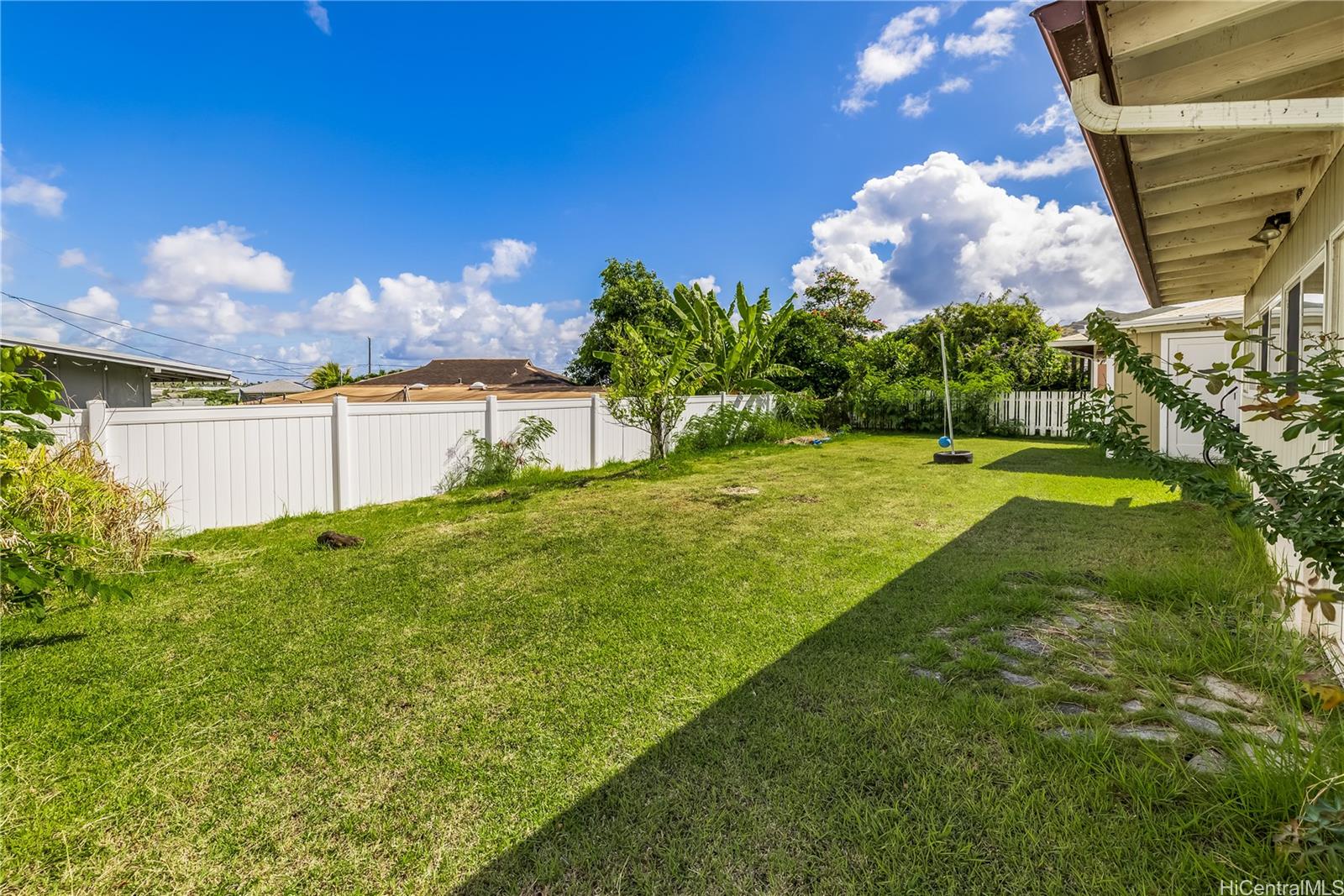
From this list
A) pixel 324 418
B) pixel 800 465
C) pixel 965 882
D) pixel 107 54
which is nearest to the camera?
pixel 965 882

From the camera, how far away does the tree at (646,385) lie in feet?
29.8

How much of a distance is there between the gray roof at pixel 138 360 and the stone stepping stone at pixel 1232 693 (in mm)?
13531

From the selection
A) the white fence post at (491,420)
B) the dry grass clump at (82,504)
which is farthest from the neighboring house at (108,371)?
the dry grass clump at (82,504)

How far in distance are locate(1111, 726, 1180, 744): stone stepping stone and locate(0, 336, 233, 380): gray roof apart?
1309 centimetres

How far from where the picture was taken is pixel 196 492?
5.35 m

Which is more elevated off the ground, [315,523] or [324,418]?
[324,418]

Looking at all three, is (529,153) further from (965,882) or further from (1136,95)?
(965,882)

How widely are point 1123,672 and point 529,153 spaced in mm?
17768

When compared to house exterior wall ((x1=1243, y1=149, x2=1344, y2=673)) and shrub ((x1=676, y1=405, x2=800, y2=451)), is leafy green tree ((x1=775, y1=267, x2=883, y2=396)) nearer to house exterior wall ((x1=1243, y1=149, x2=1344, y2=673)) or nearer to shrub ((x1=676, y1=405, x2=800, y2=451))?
shrub ((x1=676, y1=405, x2=800, y2=451))

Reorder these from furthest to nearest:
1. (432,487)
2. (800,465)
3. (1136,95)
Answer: (800,465), (432,487), (1136,95)

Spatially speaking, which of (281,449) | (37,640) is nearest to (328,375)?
(281,449)

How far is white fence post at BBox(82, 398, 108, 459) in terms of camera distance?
4641 mm

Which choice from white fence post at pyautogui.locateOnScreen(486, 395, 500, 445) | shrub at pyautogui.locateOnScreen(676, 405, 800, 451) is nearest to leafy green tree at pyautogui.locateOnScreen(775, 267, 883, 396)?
shrub at pyautogui.locateOnScreen(676, 405, 800, 451)

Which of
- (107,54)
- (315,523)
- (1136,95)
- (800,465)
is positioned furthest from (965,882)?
(107,54)
